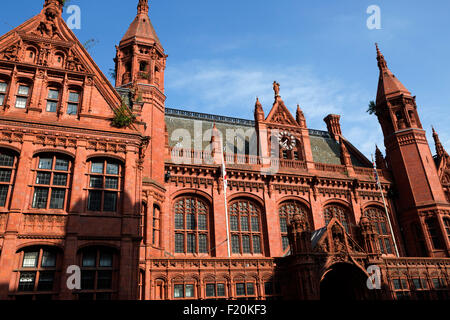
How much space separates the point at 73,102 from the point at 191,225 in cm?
1328

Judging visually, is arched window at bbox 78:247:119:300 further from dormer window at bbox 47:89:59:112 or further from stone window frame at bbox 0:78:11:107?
stone window frame at bbox 0:78:11:107

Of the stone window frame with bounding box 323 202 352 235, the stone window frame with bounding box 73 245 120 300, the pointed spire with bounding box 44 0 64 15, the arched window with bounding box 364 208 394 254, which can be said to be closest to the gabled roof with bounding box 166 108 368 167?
the stone window frame with bounding box 323 202 352 235

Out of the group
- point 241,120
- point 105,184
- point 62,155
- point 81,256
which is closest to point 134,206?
point 105,184

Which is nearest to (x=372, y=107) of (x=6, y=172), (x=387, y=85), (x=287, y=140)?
(x=387, y=85)

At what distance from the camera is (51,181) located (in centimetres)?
1897

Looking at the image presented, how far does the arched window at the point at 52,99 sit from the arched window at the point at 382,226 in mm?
29749

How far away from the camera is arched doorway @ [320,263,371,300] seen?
86.0 feet

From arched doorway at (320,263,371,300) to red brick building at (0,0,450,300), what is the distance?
0.11 meters

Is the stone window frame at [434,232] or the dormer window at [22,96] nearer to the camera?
the dormer window at [22,96]

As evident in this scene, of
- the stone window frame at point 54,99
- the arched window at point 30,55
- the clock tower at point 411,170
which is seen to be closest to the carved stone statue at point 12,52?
the arched window at point 30,55

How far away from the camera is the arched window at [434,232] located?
1334 inches

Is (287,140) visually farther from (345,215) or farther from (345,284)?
(345,284)

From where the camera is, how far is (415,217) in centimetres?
3519

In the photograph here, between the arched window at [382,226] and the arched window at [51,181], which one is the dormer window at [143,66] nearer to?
the arched window at [51,181]
